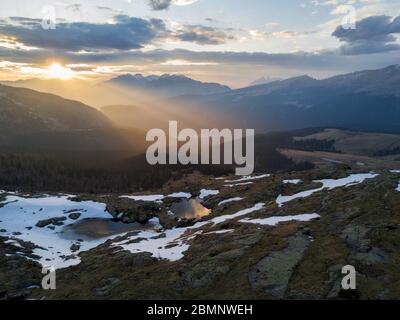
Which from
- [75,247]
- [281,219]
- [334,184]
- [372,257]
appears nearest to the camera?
[372,257]

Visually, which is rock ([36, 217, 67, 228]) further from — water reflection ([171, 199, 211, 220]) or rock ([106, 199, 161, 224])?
water reflection ([171, 199, 211, 220])

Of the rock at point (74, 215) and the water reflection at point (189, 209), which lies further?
the water reflection at point (189, 209)

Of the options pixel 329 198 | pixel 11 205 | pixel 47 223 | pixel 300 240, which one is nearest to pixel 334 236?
pixel 300 240

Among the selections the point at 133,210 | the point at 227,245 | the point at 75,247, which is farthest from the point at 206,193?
the point at 227,245

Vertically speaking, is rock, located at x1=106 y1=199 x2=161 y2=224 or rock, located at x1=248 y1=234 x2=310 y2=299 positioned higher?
rock, located at x1=248 y1=234 x2=310 y2=299

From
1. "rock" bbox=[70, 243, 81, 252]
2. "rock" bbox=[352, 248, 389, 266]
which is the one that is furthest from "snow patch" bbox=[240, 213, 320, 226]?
"rock" bbox=[70, 243, 81, 252]

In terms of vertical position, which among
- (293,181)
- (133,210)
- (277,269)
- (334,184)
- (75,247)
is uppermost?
(334,184)

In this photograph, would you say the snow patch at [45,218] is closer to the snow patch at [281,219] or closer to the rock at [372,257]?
the snow patch at [281,219]

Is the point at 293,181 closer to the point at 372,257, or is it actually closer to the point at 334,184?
the point at 334,184

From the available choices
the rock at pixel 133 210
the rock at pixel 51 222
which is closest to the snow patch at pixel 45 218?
the rock at pixel 51 222
